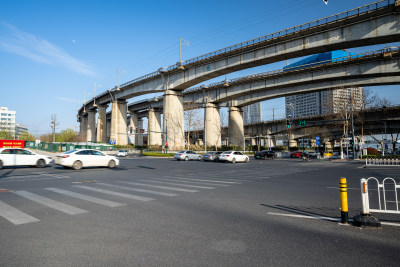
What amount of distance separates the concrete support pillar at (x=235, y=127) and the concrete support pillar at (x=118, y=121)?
24605mm

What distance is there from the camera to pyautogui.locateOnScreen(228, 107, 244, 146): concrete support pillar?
5559 centimetres

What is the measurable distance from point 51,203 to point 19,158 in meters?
15.4

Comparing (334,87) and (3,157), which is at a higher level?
(334,87)

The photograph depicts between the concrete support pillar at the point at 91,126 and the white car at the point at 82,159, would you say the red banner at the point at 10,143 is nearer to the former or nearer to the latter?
the concrete support pillar at the point at 91,126

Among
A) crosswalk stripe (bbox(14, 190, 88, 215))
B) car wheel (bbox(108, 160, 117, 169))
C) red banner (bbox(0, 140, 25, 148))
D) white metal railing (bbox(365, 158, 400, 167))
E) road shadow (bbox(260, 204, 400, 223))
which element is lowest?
white metal railing (bbox(365, 158, 400, 167))

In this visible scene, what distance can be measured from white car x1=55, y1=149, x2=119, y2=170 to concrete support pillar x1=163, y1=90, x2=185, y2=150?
23.6 m

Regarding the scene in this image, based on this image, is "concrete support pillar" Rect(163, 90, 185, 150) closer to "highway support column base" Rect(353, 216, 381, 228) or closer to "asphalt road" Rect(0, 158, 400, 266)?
"asphalt road" Rect(0, 158, 400, 266)

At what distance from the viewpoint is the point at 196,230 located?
5324mm

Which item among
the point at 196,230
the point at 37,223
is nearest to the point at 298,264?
the point at 196,230

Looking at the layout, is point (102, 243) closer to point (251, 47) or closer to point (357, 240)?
point (357, 240)

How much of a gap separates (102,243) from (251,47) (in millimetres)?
29177

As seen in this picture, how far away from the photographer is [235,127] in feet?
185

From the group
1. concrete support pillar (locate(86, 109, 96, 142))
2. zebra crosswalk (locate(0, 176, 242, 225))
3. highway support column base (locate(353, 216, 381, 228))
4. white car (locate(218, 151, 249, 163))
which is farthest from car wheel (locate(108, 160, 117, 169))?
concrete support pillar (locate(86, 109, 96, 142))

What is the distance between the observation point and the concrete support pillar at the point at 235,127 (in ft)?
182
